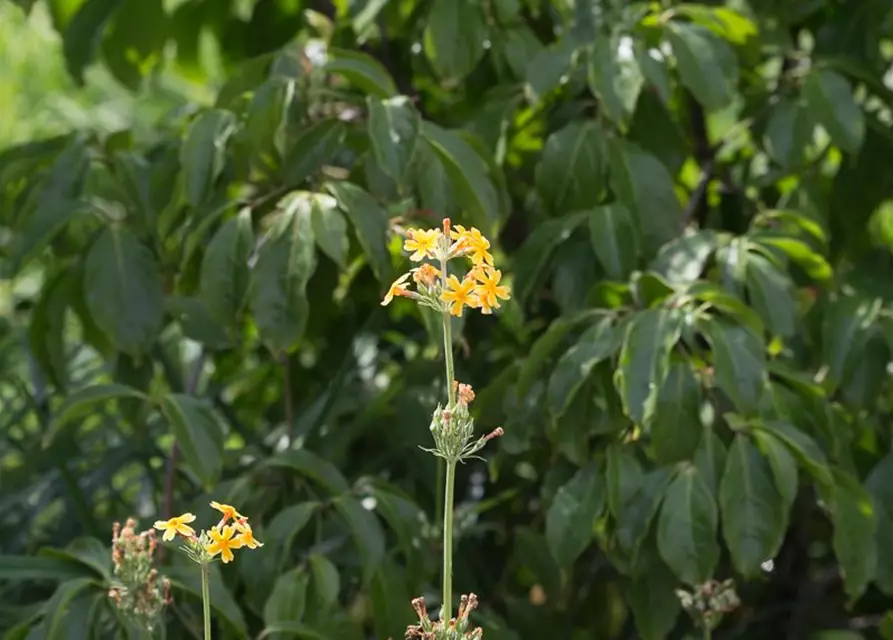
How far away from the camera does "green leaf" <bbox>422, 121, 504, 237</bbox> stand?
5.67ft

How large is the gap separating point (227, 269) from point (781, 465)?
68cm

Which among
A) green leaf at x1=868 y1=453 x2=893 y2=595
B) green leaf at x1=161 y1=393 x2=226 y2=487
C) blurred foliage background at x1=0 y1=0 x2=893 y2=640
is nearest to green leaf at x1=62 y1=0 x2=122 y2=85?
blurred foliage background at x1=0 y1=0 x2=893 y2=640

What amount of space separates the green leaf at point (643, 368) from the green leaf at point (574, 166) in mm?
347

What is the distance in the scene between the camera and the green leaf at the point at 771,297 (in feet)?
5.57

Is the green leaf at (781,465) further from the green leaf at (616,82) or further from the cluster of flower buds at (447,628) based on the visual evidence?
the cluster of flower buds at (447,628)

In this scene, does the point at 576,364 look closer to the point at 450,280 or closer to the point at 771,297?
the point at 771,297

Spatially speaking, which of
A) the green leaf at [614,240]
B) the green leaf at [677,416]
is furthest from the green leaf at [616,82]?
the green leaf at [677,416]

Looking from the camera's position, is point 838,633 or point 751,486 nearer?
point 751,486

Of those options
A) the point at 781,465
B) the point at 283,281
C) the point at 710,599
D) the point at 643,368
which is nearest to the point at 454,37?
the point at 283,281

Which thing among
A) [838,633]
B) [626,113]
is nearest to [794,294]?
[626,113]

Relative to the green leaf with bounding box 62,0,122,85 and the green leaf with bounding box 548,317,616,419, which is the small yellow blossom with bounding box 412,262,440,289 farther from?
the green leaf with bounding box 62,0,122,85

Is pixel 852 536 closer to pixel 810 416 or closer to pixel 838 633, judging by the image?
pixel 810 416

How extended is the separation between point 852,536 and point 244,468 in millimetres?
829

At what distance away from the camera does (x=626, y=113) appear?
1770 mm
